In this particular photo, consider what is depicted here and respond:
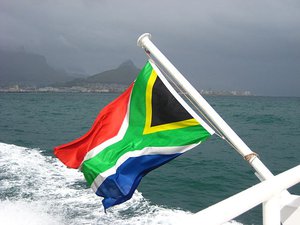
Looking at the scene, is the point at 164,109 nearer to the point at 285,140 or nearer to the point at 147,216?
the point at 147,216

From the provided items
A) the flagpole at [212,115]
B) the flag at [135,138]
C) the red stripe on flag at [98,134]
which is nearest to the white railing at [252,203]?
the flagpole at [212,115]

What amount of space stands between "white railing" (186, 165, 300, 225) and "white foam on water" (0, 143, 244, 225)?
6.02m

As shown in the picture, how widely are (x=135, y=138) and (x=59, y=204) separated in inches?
272

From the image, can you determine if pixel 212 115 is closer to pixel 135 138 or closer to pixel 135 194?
pixel 135 138

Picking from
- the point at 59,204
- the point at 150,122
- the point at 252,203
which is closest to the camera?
the point at 252,203

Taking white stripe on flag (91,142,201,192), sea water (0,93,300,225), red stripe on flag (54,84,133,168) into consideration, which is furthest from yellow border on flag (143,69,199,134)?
sea water (0,93,300,225)

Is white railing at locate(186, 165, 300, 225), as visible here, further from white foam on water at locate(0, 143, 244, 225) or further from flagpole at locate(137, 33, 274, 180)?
white foam on water at locate(0, 143, 244, 225)

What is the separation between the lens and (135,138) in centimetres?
436

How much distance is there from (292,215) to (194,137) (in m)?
1.45

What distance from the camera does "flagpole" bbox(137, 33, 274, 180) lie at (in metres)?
3.39

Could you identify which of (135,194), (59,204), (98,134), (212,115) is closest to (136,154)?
(98,134)

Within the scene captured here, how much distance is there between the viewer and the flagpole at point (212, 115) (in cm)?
339

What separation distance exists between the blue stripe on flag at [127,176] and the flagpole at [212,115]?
72cm

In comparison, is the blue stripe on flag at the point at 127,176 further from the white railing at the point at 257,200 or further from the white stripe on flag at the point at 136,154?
the white railing at the point at 257,200
